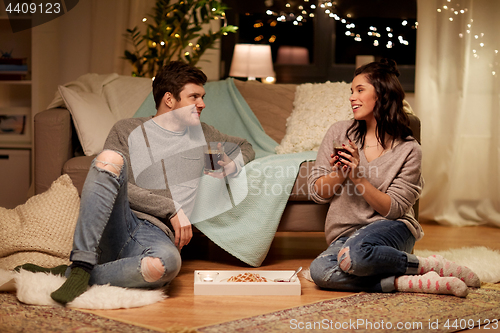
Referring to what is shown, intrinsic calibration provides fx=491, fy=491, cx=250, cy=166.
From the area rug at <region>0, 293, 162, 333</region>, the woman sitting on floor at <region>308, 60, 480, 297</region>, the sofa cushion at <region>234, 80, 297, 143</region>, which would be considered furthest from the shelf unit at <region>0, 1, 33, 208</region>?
the woman sitting on floor at <region>308, 60, 480, 297</region>

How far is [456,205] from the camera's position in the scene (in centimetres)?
321

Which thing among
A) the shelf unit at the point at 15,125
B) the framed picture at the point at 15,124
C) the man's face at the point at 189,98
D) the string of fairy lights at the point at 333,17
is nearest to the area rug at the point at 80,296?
the man's face at the point at 189,98

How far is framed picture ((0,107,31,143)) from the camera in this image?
3268mm

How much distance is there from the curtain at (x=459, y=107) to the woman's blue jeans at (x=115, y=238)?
7.02ft

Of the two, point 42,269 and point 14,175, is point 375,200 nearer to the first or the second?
point 42,269

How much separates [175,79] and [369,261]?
99 cm

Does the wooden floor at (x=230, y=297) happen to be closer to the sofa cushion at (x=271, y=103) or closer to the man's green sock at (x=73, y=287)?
the man's green sock at (x=73, y=287)

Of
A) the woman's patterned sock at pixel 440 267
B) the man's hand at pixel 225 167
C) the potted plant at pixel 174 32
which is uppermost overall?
the potted plant at pixel 174 32

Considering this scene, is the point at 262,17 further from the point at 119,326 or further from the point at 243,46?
the point at 119,326

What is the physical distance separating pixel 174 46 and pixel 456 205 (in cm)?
215

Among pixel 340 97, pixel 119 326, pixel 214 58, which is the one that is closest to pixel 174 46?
pixel 214 58

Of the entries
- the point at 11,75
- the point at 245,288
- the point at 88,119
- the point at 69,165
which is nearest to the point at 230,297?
the point at 245,288

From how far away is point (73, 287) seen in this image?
Result: 1.43 m

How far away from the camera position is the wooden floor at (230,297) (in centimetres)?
141
